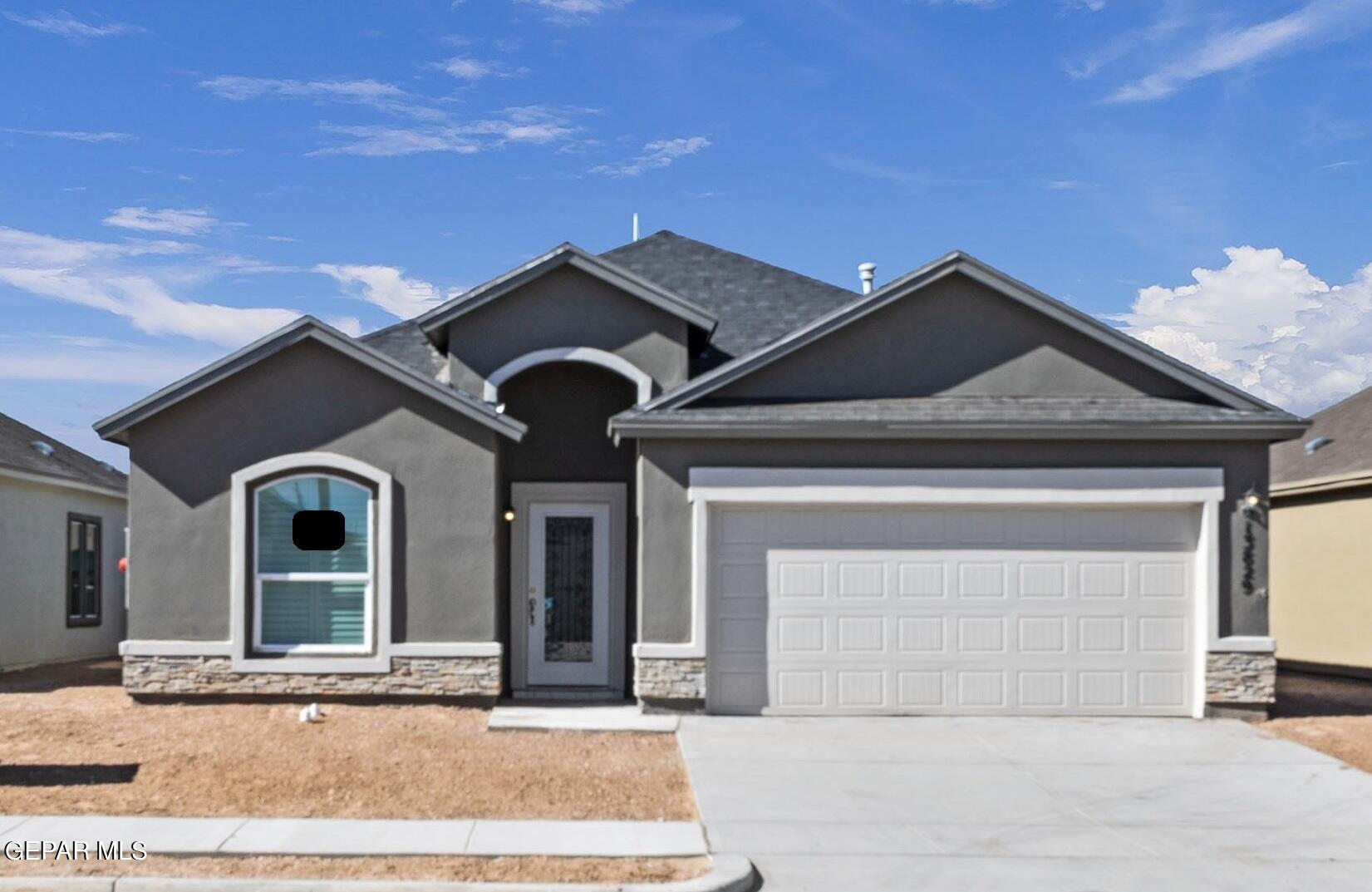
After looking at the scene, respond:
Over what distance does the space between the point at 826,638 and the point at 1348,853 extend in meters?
5.85

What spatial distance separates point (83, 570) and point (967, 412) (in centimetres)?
1509

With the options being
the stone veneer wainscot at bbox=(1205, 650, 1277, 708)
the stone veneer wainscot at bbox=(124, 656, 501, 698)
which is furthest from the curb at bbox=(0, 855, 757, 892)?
the stone veneer wainscot at bbox=(1205, 650, 1277, 708)

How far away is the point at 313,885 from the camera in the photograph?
792 centimetres

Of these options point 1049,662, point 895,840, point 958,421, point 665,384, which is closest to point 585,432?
point 665,384

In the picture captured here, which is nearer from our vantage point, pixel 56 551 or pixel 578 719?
pixel 578 719

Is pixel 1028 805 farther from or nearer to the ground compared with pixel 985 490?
nearer to the ground

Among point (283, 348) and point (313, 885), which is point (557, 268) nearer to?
point (283, 348)

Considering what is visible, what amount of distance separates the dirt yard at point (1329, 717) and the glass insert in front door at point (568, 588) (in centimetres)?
769

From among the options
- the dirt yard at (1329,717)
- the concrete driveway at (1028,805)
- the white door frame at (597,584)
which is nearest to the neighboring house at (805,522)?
the dirt yard at (1329,717)

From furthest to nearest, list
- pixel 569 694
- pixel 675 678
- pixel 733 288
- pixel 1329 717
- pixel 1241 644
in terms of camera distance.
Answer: pixel 733 288, pixel 569 694, pixel 1329 717, pixel 1241 644, pixel 675 678

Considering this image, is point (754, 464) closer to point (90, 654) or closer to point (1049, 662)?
point (1049, 662)

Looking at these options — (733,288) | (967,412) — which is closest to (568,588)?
(967,412)

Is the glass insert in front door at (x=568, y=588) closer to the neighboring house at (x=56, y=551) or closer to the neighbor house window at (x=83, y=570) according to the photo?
the neighboring house at (x=56, y=551)

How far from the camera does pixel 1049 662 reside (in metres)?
14.2
